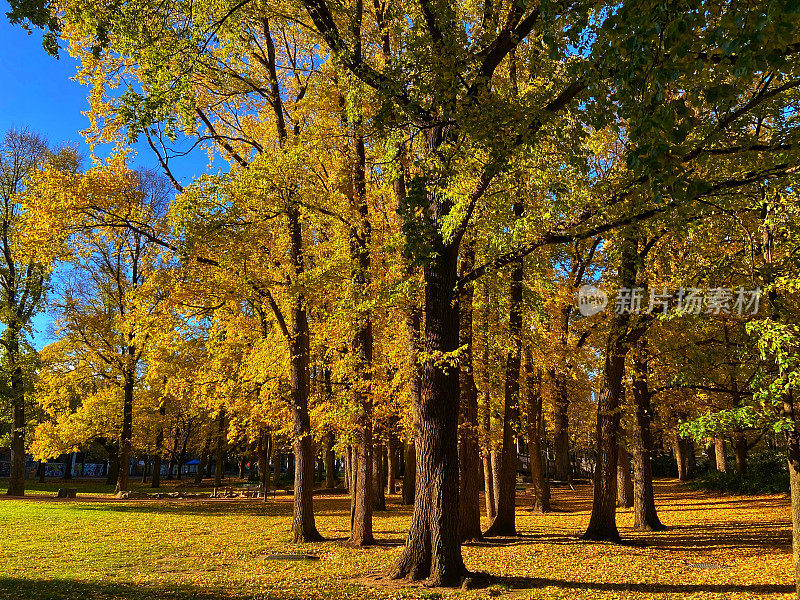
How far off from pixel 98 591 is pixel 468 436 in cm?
754

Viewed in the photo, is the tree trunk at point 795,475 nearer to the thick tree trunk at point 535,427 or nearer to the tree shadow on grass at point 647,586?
the tree shadow on grass at point 647,586

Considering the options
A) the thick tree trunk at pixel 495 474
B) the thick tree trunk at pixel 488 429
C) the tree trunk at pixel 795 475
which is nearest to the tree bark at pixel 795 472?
the tree trunk at pixel 795 475

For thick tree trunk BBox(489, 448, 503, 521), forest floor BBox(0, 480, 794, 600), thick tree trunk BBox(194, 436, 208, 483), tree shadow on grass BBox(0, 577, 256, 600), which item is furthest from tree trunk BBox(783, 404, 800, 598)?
thick tree trunk BBox(194, 436, 208, 483)

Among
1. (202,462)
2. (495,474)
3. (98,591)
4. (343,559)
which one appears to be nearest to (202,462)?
(202,462)

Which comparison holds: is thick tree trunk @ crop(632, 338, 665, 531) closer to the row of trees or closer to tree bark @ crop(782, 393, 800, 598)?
the row of trees

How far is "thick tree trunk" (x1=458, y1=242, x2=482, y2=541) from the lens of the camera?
12938mm

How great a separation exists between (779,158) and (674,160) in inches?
131

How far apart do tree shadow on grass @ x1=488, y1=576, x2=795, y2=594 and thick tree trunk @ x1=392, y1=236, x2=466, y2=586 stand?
0.90m

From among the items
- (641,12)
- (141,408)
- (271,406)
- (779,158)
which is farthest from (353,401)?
(141,408)

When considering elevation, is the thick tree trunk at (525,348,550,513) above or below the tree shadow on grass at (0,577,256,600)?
above

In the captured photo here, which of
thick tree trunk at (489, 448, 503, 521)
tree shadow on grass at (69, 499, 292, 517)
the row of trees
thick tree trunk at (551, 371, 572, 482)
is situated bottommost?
tree shadow on grass at (69, 499, 292, 517)

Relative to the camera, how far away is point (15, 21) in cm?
546

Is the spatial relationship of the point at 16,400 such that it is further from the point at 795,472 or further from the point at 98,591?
the point at 795,472

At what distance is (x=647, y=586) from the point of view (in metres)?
9.04
